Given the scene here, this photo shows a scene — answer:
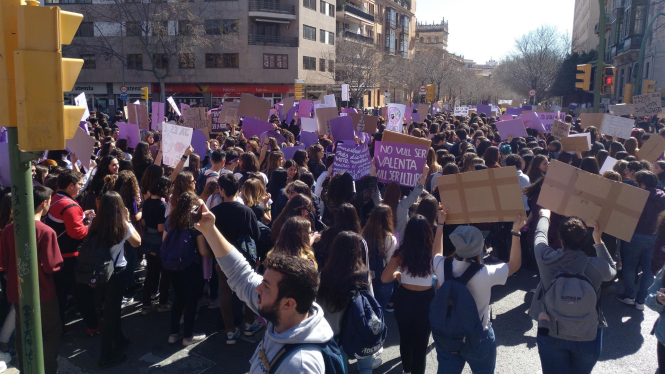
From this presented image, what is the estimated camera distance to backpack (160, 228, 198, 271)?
504cm

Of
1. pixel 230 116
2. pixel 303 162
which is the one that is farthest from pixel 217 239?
pixel 230 116

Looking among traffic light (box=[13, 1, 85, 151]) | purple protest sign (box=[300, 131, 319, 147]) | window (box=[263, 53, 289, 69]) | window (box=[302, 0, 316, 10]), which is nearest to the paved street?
traffic light (box=[13, 1, 85, 151])

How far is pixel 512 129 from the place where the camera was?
1155cm

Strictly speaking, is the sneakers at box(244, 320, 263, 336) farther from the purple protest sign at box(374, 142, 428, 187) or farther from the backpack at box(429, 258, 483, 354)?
the backpack at box(429, 258, 483, 354)

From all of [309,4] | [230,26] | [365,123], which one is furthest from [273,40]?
[365,123]

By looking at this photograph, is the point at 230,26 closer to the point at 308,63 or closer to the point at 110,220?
the point at 308,63

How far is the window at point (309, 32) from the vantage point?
47.6 meters

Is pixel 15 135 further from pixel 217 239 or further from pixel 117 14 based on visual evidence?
pixel 117 14

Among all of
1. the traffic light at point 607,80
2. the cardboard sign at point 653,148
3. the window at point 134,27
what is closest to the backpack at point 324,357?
the cardboard sign at point 653,148

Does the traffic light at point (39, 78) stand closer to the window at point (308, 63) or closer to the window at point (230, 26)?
the window at point (230, 26)

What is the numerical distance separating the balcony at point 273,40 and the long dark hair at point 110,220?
141 ft

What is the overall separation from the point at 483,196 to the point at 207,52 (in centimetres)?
4468

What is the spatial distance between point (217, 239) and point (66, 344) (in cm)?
358

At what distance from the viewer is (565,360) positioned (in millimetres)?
3742
